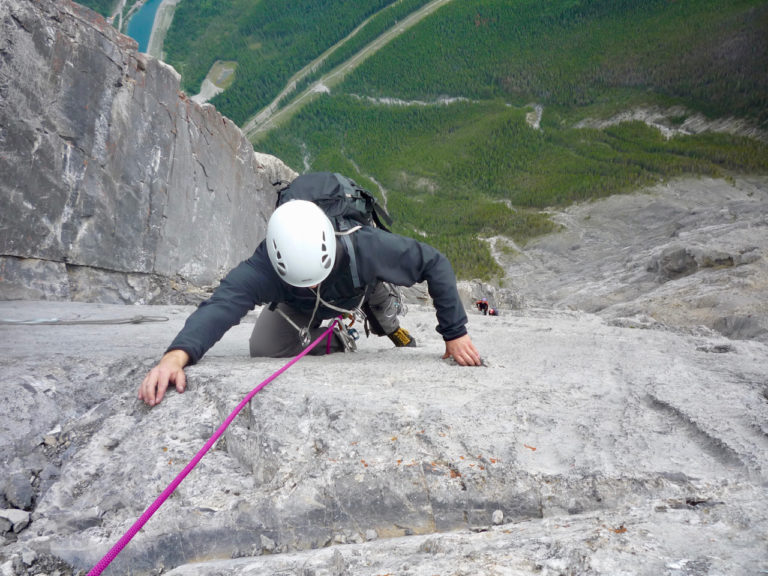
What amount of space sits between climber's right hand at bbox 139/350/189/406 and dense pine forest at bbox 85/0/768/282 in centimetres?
2728

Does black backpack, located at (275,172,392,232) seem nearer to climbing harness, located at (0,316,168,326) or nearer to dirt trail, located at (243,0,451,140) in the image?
climbing harness, located at (0,316,168,326)

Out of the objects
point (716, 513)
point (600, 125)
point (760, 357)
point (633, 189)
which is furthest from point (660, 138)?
point (716, 513)

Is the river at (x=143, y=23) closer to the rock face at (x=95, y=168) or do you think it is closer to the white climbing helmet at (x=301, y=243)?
the rock face at (x=95, y=168)

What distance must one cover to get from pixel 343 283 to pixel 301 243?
494mm

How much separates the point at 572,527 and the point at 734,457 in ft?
2.82

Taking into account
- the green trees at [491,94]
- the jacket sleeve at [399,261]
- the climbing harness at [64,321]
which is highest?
the green trees at [491,94]

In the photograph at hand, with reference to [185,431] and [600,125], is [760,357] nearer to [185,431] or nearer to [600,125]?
[185,431]

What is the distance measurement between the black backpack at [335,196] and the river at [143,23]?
64.3 meters

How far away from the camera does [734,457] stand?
2.08m

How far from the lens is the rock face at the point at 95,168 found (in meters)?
7.45

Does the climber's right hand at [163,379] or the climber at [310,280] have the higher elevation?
the climber at [310,280]

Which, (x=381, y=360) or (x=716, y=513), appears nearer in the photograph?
(x=716, y=513)

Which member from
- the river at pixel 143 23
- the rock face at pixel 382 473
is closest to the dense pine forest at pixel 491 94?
the river at pixel 143 23

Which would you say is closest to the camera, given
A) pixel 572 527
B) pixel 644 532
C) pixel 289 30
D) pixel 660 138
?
pixel 644 532
